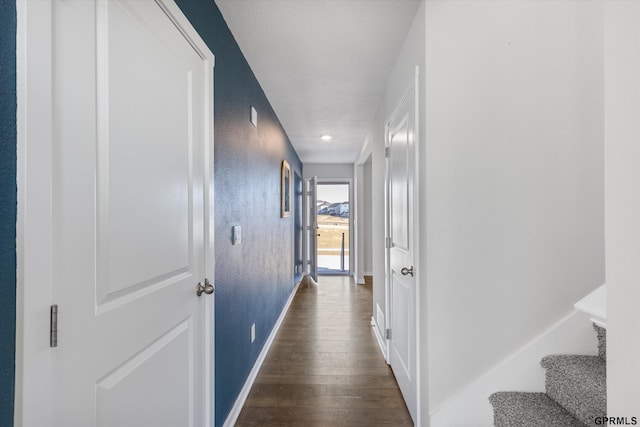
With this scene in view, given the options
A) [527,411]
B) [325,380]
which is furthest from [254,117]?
[527,411]

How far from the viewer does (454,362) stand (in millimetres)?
1530

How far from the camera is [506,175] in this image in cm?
149

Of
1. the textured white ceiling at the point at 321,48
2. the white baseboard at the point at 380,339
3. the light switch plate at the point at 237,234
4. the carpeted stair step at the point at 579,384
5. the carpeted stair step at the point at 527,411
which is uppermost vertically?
the textured white ceiling at the point at 321,48

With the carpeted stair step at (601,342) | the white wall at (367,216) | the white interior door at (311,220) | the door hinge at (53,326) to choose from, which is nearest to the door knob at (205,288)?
the door hinge at (53,326)

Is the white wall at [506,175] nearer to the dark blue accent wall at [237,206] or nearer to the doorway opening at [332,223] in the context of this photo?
the dark blue accent wall at [237,206]

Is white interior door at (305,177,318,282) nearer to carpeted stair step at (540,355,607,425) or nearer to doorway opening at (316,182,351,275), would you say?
doorway opening at (316,182,351,275)

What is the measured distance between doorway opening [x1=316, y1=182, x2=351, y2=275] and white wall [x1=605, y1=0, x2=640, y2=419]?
6.34 meters

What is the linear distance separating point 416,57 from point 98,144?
1604mm

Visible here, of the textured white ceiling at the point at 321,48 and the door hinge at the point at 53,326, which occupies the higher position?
the textured white ceiling at the point at 321,48

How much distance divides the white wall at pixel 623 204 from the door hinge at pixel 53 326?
3.73ft

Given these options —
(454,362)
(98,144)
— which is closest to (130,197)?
(98,144)

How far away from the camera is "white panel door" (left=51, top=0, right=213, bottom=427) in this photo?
2.35 ft

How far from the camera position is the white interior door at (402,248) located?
184 cm

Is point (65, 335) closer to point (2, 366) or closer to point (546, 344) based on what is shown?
point (2, 366)
